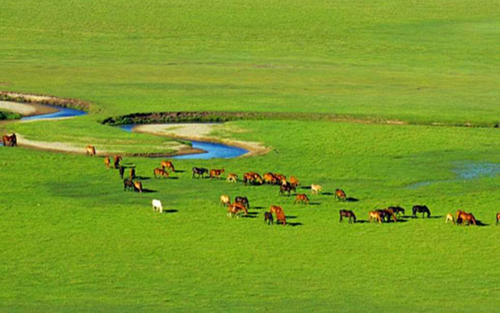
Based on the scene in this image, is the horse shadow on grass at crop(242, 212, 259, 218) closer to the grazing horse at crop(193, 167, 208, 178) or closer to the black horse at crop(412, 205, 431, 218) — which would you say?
the black horse at crop(412, 205, 431, 218)

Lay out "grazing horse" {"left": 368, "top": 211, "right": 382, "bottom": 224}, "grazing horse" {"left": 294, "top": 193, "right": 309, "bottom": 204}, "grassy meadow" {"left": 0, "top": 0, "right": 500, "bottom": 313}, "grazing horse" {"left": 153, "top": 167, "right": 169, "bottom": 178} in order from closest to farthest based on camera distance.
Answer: "grassy meadow" {"left": 0, "top": 0, "right": 500, "bottom": 313}, "grazing horse" {"left": 368, "top": 211, "right": 382, "bottom": 224}, "grazing horse" {"left": 294, "top": 193, "right": 309, "bottom": 204}, "grazing horse" {"left": 153, "top": 167, "right": 169, "bottom": 178}

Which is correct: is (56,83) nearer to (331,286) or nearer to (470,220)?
(470,220)

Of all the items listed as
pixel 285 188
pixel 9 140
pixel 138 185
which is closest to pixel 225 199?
pixel 285 188

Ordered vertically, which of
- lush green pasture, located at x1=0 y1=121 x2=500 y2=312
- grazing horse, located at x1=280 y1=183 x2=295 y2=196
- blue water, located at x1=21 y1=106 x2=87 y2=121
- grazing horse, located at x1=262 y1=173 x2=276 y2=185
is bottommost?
lush green pasture, located at x1=0 y1=121 x2=500 y2=312

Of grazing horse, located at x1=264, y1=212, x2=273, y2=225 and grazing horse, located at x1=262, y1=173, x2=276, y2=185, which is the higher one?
grazing horse, located at x1=262, y1=173, x2=276, y2=185

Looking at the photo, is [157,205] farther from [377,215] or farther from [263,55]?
[263,55]

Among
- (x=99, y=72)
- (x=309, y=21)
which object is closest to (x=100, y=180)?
(x=99, y=72)

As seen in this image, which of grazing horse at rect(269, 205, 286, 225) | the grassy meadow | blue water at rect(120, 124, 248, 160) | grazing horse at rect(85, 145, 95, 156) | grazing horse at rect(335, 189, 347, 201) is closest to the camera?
the grassy meadow

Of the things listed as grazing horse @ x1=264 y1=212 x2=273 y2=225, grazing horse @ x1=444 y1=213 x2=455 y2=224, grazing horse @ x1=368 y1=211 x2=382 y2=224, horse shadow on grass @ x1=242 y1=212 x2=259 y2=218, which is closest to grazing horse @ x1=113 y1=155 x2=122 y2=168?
horse shadow on grass @ x1=242 y1=212 x2=259 y2=218
